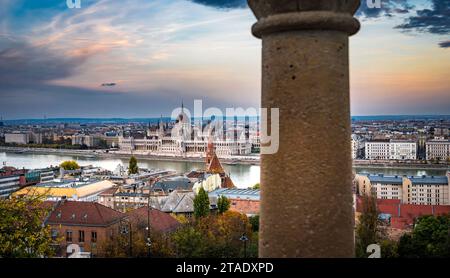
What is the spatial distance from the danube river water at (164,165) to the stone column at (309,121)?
13.9 m

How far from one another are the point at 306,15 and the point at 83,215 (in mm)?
5944

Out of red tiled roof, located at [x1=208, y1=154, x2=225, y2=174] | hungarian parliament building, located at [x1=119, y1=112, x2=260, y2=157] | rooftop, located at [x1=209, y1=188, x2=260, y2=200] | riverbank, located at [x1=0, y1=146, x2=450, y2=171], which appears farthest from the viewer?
hungarian parliament building, located at [x1=119, y1=112, x2=260, y2=157]

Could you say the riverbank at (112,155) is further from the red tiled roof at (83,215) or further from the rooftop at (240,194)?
the red tiled roof at (83,215)

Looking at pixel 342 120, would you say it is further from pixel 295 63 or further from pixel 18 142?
pixel 18 142

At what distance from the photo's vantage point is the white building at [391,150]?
60.6 ft

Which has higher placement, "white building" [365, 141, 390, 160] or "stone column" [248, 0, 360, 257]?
"stone column" [248, 0, 360, 257]

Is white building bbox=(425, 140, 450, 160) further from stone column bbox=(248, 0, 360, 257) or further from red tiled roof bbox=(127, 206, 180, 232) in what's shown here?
stone column bbox=(248, 0, 360, 257)

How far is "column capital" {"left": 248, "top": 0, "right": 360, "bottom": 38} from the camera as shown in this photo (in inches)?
25.4

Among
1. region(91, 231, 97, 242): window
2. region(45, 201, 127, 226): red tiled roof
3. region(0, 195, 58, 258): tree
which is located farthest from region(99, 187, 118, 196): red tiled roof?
region(0, 195, 58, 258): tree

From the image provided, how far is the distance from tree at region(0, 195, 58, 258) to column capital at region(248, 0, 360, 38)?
6.32 feet

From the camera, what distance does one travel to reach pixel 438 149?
17.4m

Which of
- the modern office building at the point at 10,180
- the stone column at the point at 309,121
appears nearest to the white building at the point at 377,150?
the modern office building at the point at 10,180
